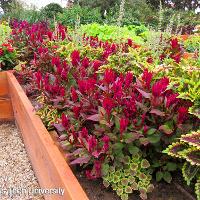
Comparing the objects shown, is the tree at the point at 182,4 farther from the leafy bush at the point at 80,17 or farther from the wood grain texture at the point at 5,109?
the wood grain texture at the point at 5,109

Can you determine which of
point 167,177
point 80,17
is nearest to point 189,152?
point 167,177

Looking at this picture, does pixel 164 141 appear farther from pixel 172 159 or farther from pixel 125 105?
pixel 125 105

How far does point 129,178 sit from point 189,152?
0.42 m

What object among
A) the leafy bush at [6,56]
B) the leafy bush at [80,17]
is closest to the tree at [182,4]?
the leafy bush at [80,17]

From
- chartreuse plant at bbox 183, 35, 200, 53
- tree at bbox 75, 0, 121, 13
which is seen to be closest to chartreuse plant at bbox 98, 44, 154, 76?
chartreuse plant at bbox 183, 35, 200, 53

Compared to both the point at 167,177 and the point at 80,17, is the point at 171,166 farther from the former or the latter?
the point at 80,17

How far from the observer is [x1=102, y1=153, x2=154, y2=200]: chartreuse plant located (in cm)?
217

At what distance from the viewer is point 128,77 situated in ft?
8.33

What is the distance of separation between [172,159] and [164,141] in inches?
6.2

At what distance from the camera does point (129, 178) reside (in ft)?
7.23

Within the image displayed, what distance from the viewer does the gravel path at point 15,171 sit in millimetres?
3164

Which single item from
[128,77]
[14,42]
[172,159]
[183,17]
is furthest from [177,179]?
[183,17]

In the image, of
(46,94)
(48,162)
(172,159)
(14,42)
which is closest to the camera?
(172,159)

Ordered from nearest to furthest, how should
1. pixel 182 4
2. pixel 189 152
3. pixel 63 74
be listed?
pixel 189 152 → pixel 63 74 → pixel 182 4
